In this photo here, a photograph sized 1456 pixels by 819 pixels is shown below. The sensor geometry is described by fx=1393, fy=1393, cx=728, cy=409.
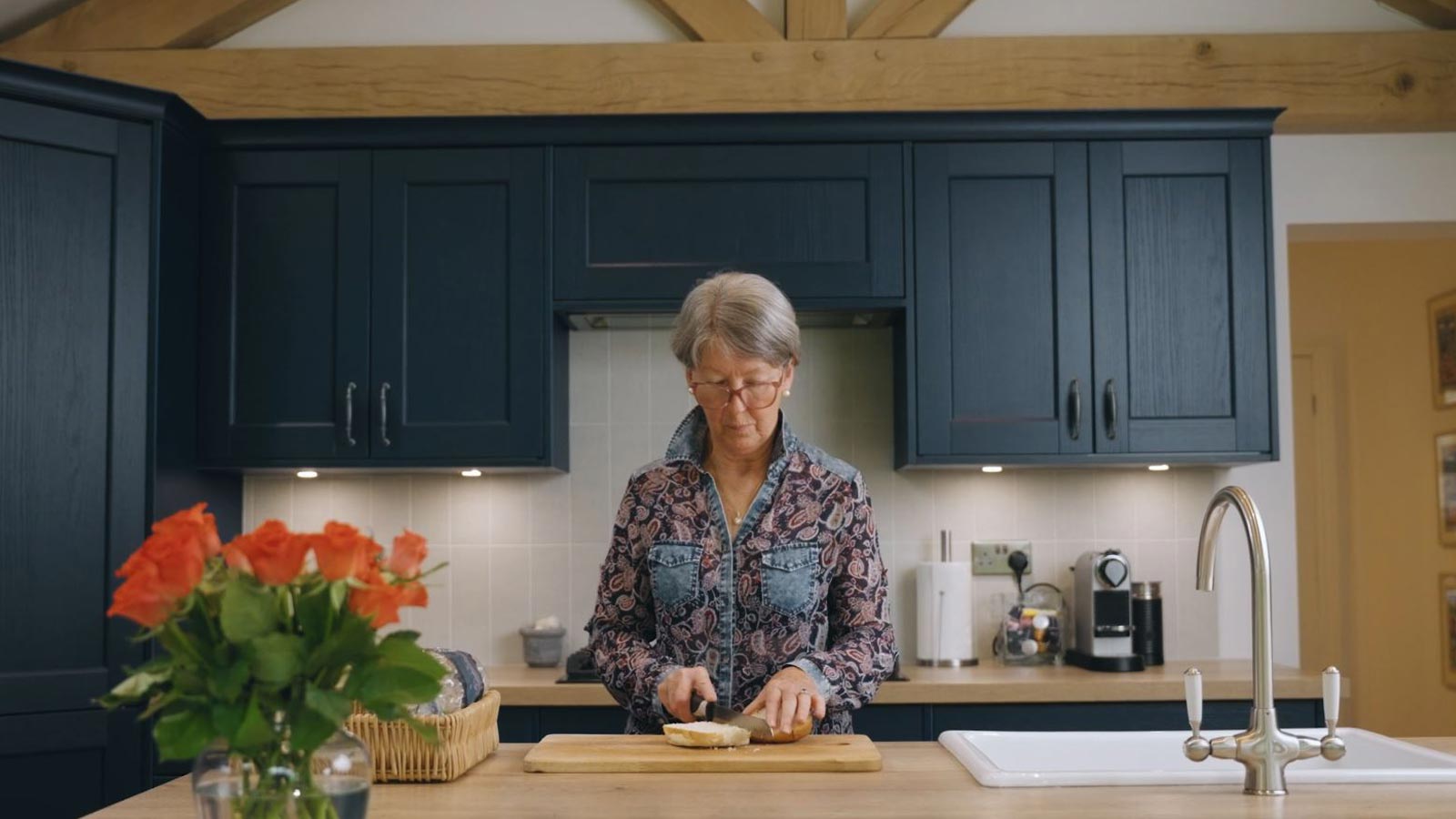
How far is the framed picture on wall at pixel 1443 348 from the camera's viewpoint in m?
5.41

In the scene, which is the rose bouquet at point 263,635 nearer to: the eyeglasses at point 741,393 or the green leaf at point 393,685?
the green leaf at point 393,685

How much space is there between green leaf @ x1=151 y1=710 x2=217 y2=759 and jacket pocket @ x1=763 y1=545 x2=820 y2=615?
1.26 metres

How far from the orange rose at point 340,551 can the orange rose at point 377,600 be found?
0.05ft

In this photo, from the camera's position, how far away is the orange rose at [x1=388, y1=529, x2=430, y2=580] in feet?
4.14

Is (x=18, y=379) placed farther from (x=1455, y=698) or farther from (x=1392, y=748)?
(x=1455, y=698)

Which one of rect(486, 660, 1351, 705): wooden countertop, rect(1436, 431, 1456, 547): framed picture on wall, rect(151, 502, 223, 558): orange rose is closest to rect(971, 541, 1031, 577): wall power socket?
rect(486, 660, 1351, 705): wooden countertop

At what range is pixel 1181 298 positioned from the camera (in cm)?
368

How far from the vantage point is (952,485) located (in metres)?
4.02

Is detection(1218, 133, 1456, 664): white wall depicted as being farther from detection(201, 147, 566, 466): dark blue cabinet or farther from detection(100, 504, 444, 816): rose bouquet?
detection(100, 504, 444, 816): rose bouquet

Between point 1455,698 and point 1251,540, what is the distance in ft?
14.2

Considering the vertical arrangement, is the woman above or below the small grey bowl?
above

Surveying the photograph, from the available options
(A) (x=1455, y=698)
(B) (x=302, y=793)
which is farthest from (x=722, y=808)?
(A) (x=1455, y=698)

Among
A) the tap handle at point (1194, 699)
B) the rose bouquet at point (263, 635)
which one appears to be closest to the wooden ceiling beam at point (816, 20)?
the tap handle at point (1194, 699)

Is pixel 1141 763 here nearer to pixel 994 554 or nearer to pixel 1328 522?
pixel 994 554
